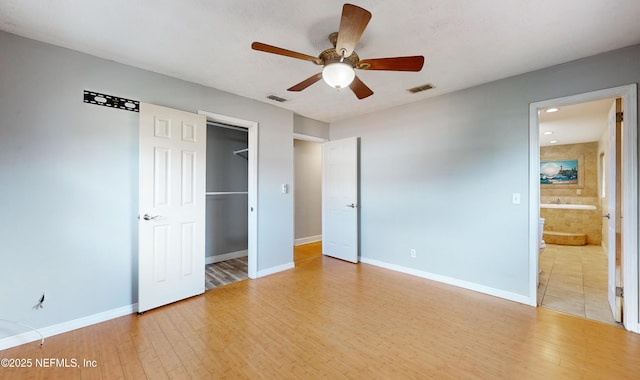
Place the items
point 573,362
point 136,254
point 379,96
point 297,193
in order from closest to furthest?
point 573,362 < point 136,254 < point 379,96 < point 297,193

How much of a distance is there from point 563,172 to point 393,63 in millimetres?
7321

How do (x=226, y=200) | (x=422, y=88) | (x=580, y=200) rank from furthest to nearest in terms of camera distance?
(x=580, y=200) → (x=226, y=200) → (x=422, y=88)

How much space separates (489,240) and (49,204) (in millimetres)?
4543

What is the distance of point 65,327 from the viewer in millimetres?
2275

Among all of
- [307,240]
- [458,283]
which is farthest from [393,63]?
[307,240]

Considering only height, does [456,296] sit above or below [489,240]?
below

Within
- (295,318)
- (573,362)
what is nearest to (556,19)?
(573,362)

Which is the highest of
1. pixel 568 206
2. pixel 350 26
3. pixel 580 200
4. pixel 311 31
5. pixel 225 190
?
pixel 311 31

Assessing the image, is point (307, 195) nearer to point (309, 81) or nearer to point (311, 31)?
point (309, 81)

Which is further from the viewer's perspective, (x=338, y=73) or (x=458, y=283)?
(x=458, y=283)

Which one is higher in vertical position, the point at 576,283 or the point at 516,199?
the point at 516,199

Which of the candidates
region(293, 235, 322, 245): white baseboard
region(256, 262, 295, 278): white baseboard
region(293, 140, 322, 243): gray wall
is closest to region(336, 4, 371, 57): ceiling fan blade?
region(256, 262, 295, 278): white baseboard

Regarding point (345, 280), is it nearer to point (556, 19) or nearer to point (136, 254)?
point (136, 254)

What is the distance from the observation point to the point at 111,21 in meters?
1.95
